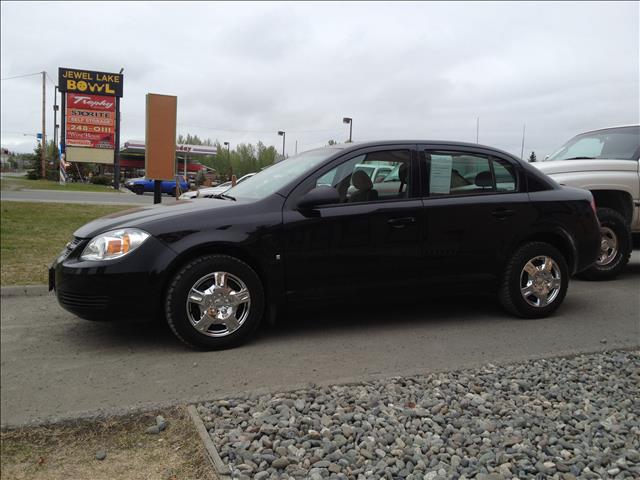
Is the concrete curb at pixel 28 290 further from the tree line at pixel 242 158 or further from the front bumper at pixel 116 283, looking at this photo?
the tree line at pixel 242 158

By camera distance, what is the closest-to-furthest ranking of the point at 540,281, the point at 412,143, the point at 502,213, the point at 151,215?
the point at 151,215
the point at 412,143
the point at 502,213
the point at 540,281

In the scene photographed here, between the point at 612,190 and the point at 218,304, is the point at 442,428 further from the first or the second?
the point at 612,190

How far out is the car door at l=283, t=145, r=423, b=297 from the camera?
14.1 feet

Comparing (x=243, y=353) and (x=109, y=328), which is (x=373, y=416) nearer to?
(x=243, y=353)

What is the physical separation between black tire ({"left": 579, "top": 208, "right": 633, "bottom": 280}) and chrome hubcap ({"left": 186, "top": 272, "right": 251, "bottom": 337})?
501cm

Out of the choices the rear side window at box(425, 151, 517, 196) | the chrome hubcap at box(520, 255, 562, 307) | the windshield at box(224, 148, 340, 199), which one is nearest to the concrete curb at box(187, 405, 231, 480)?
the windshield at box(224, 148, 340, 199)

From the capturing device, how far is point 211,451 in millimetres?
2600

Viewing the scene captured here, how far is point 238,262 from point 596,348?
9.68 feet

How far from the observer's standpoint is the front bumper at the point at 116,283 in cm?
385

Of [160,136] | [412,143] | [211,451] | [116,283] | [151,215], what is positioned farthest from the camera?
[160,136]

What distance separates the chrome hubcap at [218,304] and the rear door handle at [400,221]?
1.35m

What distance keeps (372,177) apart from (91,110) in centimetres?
3828

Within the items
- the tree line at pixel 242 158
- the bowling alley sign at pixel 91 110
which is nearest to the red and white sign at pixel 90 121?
the bowling alley sign at pixel 91 110

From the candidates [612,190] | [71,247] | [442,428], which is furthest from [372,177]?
[612,190]
